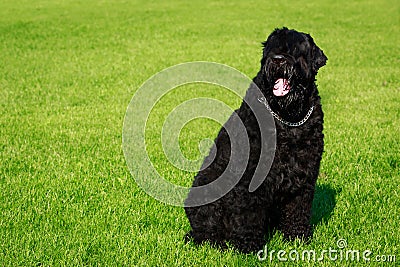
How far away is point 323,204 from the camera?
6.53m

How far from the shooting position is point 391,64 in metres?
16.8

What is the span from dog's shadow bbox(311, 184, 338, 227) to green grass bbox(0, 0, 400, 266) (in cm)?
3

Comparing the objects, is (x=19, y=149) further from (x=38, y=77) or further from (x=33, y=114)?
(x=38, y=77)

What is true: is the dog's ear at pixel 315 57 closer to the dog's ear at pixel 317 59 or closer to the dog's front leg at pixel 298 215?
the dog's ear at pixel 317 59

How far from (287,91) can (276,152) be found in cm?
63

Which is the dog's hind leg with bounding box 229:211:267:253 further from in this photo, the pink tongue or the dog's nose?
the dog's nose

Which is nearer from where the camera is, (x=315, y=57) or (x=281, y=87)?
(x=281, y=87)

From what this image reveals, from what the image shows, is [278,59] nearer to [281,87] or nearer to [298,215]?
[281,87]

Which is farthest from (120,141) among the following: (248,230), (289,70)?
(289,70)

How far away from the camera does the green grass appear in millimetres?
5551

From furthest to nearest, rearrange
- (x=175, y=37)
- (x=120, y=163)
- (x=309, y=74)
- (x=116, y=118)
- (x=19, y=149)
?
(x=175, y=37) → (x=116, y=118) → (x=19, y=149) → (x=120, y=163) → (x=309, y=74)

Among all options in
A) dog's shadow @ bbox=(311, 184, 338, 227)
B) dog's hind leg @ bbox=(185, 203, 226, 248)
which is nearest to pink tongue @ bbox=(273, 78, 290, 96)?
dog's hind leg @ bbox=(185, 203, 226, 248)

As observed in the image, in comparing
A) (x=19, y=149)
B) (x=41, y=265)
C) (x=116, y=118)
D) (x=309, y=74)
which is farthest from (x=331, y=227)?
(x=116, y=118)

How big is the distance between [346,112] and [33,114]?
700 centimetres
